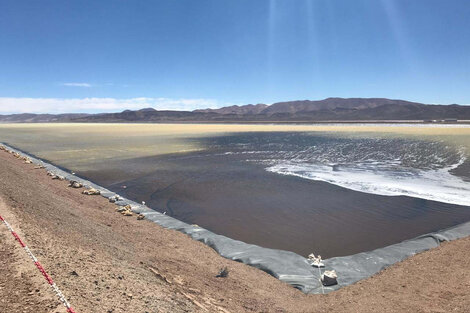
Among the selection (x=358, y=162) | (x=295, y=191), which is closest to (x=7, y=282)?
(x=295, y=191)

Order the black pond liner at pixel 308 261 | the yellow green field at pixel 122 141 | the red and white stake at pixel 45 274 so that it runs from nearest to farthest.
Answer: the red and white stake at pixel 45 274, the black pond liner at pixel 308 261, the yellow green field at pixel 122 141

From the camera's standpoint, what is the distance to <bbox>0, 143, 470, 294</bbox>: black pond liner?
613cm

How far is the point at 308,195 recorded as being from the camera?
41.9 ft

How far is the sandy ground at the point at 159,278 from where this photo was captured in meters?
3.89

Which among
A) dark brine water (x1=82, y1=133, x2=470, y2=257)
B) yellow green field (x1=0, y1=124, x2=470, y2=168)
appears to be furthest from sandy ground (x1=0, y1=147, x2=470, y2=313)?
yellow green field (x1=0, y1=124, x2=470, y2=168)

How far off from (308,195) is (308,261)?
6.15 meters

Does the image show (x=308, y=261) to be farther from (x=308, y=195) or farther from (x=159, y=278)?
(x=308, y=195)

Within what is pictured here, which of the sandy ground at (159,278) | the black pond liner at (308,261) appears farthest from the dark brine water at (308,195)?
the sandy ground at (159,278)

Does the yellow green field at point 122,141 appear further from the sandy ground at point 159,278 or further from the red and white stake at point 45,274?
the red and white stake at point 45,274

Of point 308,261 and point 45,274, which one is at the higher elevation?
point 45,274

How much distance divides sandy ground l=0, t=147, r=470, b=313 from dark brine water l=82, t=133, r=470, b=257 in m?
1.85

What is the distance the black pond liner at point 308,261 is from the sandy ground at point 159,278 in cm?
21

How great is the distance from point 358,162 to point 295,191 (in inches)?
377

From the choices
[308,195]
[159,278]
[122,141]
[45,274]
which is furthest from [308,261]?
[122,141]
